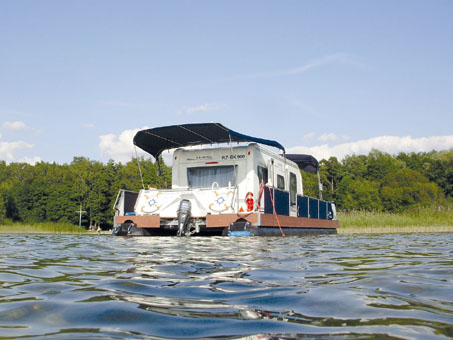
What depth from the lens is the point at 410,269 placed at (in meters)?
4.47

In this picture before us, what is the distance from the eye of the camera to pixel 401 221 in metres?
23.0

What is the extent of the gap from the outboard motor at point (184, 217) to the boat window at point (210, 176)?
1898mm

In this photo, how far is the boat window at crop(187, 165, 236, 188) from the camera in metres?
14.0

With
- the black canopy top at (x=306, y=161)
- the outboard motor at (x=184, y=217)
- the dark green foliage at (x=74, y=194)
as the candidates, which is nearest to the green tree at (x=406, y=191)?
the dark green foliage at (x=74, y=194)

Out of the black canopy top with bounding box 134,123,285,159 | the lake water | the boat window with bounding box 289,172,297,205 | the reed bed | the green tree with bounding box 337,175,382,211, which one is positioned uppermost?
the green tree with bounding box 337,175,382,211

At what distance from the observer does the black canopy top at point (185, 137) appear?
12609 mm

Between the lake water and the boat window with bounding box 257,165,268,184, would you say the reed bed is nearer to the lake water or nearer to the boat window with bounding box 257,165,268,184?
the boat window with bounding box 257,165,268,184

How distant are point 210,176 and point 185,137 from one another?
1.42m

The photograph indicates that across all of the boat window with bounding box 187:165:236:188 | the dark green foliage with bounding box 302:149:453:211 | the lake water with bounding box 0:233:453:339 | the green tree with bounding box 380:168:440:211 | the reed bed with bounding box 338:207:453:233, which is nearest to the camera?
the lake water with bounding box 0:233:453:339

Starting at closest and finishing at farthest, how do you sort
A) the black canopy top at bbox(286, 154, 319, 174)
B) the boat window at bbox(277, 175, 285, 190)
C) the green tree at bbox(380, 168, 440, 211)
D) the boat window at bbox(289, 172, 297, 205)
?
the boat window at bbox(277, 175, 285, 190) < the boat window at bbox(289, 172, 297, 205) < the black canopy top at bbox(286, 154, 319, 174) < the green tree at bbox(380, 168, 440, 211)

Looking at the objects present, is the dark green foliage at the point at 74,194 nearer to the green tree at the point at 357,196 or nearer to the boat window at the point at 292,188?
the green tree at the point at 357,196

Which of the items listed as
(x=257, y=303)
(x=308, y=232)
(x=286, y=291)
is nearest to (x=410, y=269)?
(x=286, y=291)

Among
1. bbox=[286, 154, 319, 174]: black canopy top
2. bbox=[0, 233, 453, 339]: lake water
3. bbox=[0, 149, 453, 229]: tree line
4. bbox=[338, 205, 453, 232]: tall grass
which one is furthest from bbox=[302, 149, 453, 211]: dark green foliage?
bbox=[0, 233, 453, 339]: lake water

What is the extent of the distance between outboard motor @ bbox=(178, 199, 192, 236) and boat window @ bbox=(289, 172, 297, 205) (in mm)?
4521
